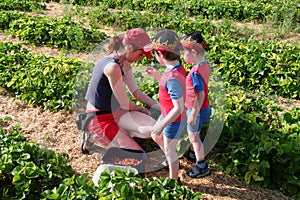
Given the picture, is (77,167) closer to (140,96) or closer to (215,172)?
(140,96)

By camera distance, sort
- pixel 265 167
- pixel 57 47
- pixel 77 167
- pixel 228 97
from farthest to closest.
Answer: pixel 57 47, pixel 228 97, pixel 77 167, pixel 265 167

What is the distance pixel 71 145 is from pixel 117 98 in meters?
1.11

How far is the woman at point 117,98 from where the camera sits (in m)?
4.22

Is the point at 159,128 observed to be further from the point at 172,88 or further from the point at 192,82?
the point at 192,82

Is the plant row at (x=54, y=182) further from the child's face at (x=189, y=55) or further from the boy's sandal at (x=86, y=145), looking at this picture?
the child's face at (x=189, y=55)

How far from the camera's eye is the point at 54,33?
8.70 m

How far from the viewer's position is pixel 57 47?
8.73 metres

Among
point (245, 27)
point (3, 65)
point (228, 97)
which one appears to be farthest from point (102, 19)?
point (228, 97)

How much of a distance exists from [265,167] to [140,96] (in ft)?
5.54

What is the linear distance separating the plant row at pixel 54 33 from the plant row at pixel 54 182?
4434 millimetres

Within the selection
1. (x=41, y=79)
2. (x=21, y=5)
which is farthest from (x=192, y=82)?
(x=21, y=5)

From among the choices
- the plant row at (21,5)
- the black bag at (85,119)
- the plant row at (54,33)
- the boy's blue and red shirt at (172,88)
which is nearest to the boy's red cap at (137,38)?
the boy's blue and red shirt at (172,88)

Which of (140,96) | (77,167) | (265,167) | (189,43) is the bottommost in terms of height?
(77,167)

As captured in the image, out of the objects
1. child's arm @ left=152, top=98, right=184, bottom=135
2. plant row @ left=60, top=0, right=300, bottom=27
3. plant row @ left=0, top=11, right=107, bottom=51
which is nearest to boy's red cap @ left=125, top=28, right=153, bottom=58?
child's arm @ left=152, top=98, right=184, bottom=135
